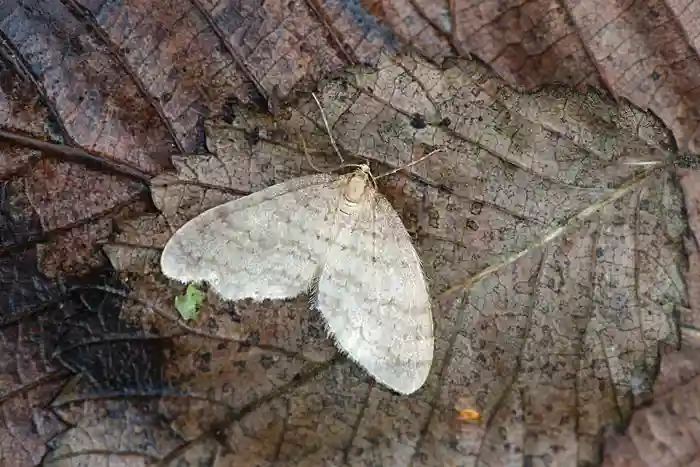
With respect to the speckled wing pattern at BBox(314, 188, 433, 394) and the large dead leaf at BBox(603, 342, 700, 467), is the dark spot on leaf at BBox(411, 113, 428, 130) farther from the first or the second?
the large dead leaf at BBox(603, 342, 700, 467)

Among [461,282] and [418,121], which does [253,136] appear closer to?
[418,121]

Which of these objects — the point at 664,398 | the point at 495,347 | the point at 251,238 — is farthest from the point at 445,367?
the point at 251,238

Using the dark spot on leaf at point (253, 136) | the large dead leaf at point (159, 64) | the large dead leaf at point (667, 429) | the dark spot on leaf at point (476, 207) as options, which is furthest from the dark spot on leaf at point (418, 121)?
the large dead leaf at point (667, 429)

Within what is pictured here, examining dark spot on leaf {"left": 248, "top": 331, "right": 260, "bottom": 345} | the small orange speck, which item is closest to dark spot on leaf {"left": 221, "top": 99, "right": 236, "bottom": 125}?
dark spot on leaf {"left": 248, "top": 331, "right": 260, "bottom": 345}

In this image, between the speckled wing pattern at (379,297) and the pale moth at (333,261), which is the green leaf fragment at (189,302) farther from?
the speckled wing pattern at (379,297)

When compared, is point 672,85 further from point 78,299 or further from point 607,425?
point 78,299

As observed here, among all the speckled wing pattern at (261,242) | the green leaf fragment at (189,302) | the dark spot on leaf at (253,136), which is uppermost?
the dark spot on leaf at (253,136)
